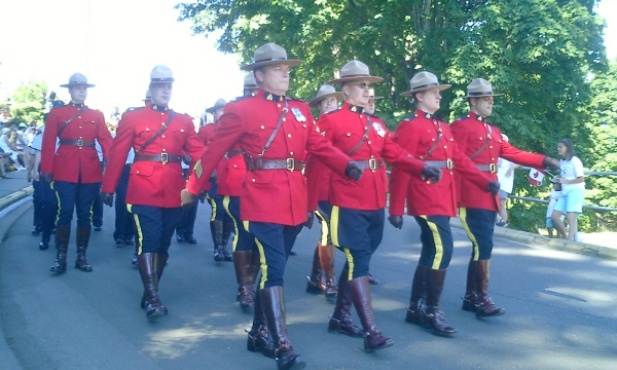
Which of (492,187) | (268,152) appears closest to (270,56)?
(268,152)

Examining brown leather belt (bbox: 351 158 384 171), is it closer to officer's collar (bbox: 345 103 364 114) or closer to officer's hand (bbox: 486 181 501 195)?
officer's collar (bbox: 345 103 364 114)

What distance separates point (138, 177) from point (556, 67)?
54.0ft

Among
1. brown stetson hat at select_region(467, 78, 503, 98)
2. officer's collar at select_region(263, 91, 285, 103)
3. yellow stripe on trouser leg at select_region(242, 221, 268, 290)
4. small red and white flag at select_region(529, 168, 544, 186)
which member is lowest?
yellow stripe on trouser leg at select_region(242, 221, 268, 290)

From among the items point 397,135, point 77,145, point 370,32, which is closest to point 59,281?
point 77,145

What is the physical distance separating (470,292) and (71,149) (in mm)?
4662

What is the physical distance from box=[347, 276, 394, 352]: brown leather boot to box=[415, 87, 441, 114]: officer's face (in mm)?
1686

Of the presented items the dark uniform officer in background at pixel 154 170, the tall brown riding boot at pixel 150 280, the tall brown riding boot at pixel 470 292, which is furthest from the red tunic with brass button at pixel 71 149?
the tall brown riding boot at pixel 470 292

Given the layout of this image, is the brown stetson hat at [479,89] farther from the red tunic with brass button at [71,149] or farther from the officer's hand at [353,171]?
the red tunic with brass button at [71,149]

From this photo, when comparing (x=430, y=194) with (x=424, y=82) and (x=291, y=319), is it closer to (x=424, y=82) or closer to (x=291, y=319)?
(x=424, y=82)

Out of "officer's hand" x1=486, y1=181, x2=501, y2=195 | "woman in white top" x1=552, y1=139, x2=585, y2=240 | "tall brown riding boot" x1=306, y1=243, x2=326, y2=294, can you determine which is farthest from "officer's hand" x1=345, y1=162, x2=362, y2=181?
"woman in white top" x1=552, y1=139, x2=585, y2=240

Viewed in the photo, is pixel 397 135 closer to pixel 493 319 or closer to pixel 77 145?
pixel 493 319

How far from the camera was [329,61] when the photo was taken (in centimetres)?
2455

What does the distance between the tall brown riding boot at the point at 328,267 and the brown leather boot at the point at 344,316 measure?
1306 mm

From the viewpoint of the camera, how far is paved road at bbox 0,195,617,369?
18.7 feet
